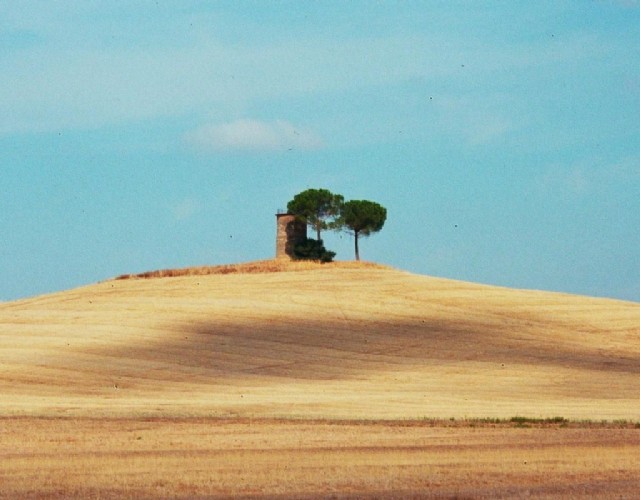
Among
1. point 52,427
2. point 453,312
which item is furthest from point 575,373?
point 52,427

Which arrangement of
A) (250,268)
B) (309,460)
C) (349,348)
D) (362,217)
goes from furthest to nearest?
1. (362,217)
2. (250,268)
3. (349,348)
4. (309,460)

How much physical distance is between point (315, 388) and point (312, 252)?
36.4 meters

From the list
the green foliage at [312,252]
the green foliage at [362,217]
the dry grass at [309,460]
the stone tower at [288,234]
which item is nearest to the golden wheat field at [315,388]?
the dry grass at [309,460]

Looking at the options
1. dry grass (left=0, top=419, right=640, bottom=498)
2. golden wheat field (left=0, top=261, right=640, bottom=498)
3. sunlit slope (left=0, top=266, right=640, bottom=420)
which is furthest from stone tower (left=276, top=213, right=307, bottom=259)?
dry grass (left=0, top=419, right=640, bottom=498)

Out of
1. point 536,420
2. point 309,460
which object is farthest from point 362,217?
point 309,460

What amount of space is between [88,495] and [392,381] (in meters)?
24.8

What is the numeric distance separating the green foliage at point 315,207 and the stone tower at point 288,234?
20.7 inches

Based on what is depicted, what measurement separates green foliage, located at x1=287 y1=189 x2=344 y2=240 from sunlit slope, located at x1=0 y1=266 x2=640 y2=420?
34.2ft

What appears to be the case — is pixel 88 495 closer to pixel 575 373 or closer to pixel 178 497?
pixel 178 497

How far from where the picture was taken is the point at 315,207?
78.8 meters

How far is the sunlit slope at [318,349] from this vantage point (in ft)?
115

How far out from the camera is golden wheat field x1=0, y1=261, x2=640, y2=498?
1952 centimetres

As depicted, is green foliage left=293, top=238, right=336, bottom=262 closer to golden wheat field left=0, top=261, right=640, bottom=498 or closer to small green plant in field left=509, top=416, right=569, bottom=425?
golden wheat field left=0, top=261, right=640, bottom=498

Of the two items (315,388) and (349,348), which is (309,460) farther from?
(349,348)
